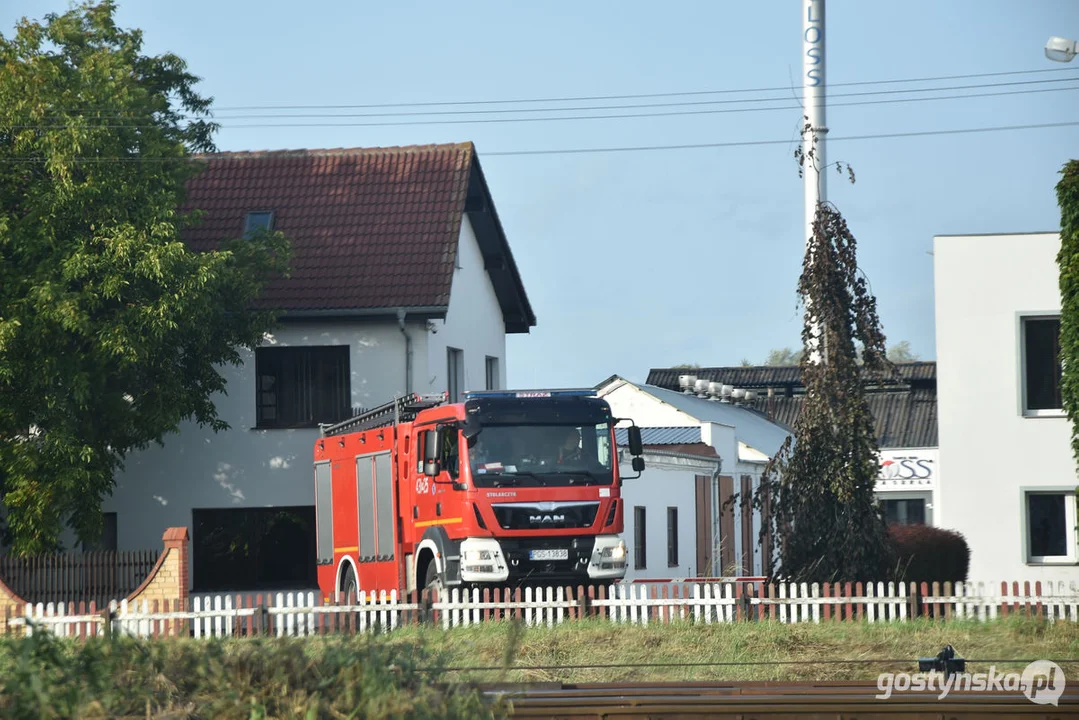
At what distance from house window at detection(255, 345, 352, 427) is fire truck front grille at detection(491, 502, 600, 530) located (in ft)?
31.2

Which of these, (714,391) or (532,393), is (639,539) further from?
(714,391)

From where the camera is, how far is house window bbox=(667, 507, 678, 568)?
3359 centimetres

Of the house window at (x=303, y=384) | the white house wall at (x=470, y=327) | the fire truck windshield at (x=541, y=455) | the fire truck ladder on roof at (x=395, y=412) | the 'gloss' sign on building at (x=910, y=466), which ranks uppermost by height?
the white house wall at (x=470, y=327)

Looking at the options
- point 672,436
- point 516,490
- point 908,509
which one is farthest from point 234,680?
point 908,509

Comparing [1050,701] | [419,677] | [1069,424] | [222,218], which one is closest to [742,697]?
[1050,701]

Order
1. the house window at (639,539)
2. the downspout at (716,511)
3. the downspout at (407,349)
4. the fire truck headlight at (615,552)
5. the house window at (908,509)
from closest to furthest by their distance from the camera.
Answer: the fire truck headlight at (615,552) < the downspout at (407,349) < the house window at (639,539) < the downspout at (716,511) < the house window at (908,509)

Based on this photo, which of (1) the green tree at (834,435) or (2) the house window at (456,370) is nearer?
(1) the green tree at (834,435)

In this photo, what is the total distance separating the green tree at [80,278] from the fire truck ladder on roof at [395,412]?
3.12 metres

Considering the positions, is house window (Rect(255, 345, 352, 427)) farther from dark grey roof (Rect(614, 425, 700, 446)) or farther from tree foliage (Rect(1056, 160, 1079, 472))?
tree foliage (Rect(1056, 160, 1079, 472))

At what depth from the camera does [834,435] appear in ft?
66.1

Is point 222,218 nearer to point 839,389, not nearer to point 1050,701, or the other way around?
point 839,389

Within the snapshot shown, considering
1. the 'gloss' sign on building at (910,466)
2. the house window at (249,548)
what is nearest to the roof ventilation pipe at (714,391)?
the 'gloss' sign on building at (910,466)

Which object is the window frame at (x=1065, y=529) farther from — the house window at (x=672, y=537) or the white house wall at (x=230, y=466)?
the white house wall at (x=230, y=466)

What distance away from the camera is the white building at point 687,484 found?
31.5 metres
